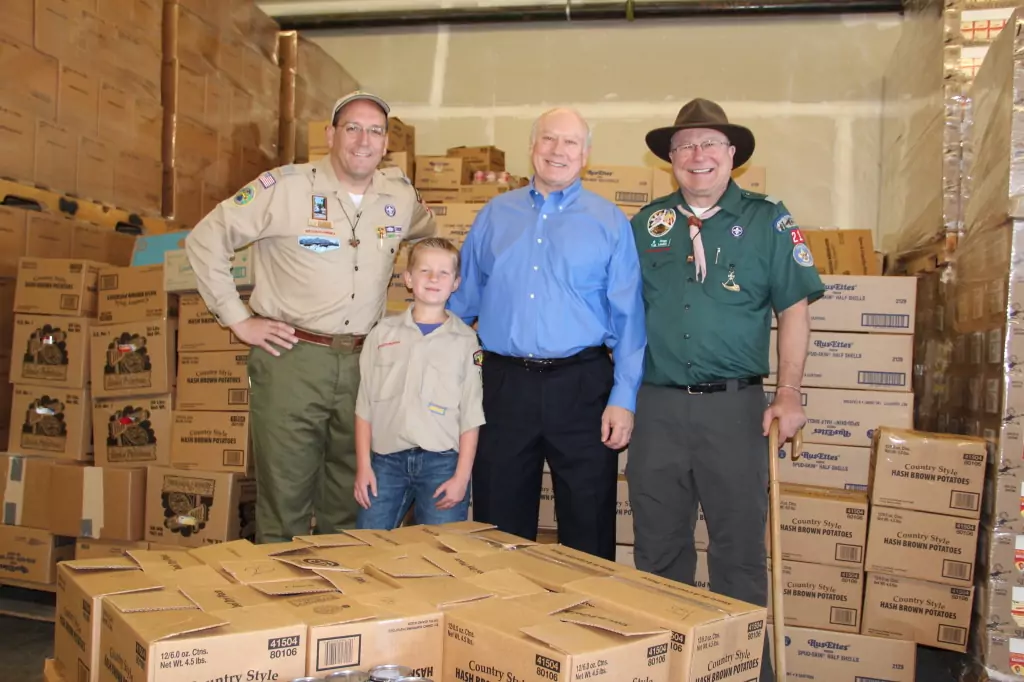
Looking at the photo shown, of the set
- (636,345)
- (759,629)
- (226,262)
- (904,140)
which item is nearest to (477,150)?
(904,140)

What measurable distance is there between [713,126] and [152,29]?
313 centimetres

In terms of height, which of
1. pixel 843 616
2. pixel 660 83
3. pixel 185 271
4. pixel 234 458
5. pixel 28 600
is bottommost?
pixel 28 600

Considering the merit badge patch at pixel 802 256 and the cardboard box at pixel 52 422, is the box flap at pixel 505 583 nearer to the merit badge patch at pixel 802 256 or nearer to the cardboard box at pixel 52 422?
the merit badge patch at pixel 802 256

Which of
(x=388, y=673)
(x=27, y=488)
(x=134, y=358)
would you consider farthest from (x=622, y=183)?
(x=27, y=488)

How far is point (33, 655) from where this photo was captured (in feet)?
9.67

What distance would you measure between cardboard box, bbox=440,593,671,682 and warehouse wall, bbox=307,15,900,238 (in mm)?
3866

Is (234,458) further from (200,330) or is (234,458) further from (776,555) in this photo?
(776,555)

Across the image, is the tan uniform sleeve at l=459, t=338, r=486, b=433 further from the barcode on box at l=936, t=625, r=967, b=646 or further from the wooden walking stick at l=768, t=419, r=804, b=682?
the barcode on box at l=936, t=625, r=967, b=646

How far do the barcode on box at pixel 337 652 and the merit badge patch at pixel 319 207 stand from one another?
159cm

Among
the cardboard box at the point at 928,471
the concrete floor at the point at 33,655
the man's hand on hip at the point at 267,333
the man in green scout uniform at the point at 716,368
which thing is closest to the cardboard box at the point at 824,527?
the cardboard box at the point at 928,471

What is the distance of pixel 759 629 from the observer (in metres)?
1.59

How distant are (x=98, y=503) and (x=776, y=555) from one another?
2745mm

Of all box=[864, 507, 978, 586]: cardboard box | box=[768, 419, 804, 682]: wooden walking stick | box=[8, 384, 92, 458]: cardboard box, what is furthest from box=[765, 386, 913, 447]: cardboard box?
box=[8, 384, 92, 458]: cardboard box

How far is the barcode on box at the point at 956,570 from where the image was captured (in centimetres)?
278
